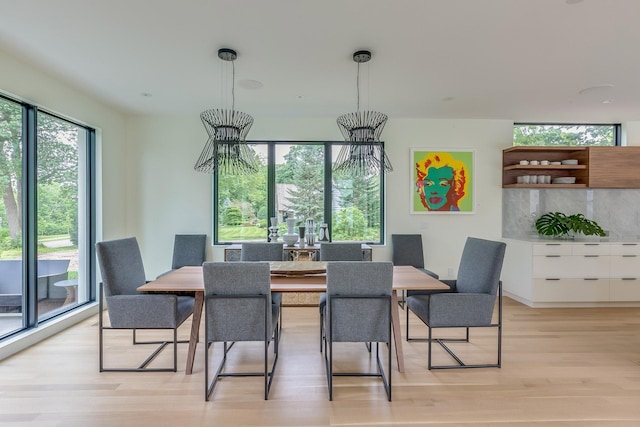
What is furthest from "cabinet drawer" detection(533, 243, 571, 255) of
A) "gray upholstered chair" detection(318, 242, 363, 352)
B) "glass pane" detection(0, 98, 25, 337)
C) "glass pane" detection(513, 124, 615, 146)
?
"glass pane" detection(0, 98, 25, 337)

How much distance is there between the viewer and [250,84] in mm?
3258

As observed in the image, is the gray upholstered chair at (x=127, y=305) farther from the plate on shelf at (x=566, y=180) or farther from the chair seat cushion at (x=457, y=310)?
the plate on shelf at (x=566, y=180)

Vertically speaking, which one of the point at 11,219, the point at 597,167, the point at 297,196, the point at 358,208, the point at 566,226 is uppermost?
the point at 597,167

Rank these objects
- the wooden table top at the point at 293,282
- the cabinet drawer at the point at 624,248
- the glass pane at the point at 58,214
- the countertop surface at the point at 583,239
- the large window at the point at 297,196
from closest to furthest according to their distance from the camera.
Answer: the wooden table top at the point at 293,282, the glass pane at the point at 58,214, the cabinet drawer at the point at 624,248, the countertop surface at the point at 583,239, the large window at the point at 297,196

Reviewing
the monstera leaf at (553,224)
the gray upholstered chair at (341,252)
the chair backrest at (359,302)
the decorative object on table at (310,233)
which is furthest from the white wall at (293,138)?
the chair backrest at (359,302)

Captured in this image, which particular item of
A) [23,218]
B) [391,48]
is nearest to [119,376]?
[23,218]

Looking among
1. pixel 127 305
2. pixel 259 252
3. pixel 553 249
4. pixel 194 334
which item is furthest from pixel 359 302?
pixel 553 249

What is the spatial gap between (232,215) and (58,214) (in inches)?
76.4

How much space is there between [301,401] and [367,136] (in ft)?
6.59

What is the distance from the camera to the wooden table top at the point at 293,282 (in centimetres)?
225

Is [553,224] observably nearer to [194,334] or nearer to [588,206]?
[588,206]

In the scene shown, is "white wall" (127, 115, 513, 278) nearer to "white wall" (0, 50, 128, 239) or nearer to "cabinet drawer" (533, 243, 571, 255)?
"white wall" (0, 50, 128, 239)

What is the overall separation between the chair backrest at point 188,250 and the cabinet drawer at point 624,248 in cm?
522

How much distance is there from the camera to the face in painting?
455 centimetres
